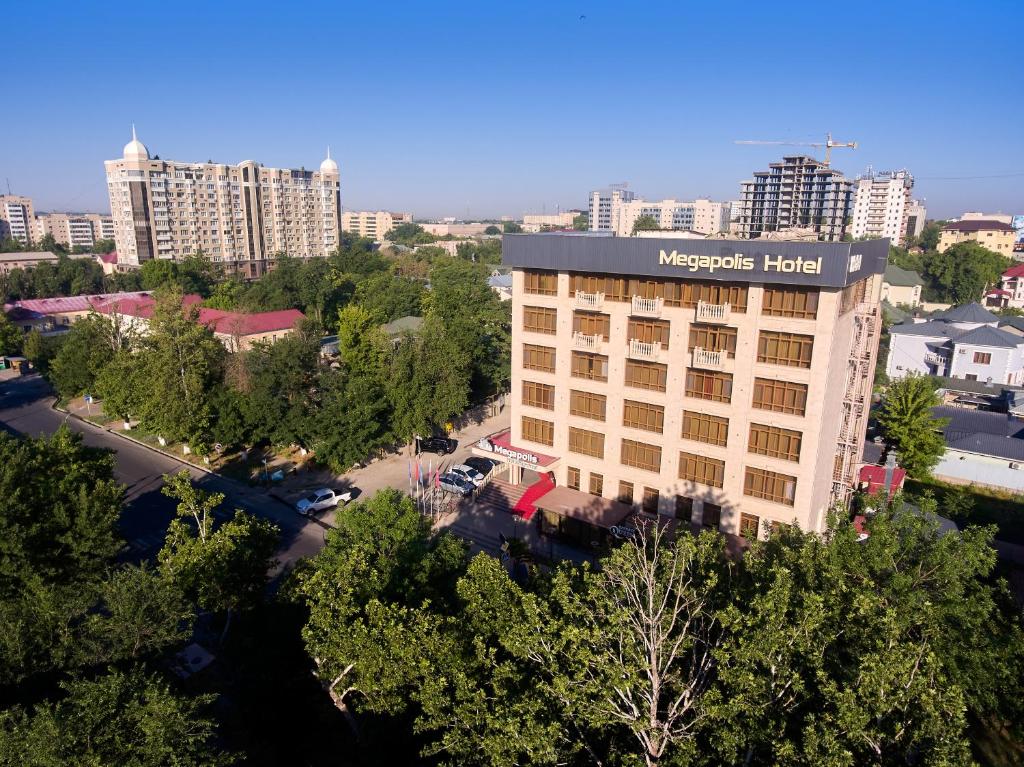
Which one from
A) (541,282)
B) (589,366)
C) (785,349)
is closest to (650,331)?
(589,366)

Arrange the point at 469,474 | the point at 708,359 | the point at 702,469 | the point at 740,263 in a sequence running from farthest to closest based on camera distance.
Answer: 1. the point at 469,474
2. the point at 702,469
3. the point at 708,359
4. the point at 740,263

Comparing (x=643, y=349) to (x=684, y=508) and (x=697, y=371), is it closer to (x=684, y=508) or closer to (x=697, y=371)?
(x=697, y=371)

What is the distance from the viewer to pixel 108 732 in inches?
549

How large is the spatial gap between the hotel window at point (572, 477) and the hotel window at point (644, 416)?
4180 mm

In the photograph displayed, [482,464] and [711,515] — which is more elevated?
[711,515]

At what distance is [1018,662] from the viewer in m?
18.9

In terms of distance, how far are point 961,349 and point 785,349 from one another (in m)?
44.2

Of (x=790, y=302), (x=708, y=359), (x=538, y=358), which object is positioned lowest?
(x=538, y=358)

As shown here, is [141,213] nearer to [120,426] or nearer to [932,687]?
[120,426]

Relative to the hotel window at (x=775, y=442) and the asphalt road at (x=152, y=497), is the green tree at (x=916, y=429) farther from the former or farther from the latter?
the asphalt road at (x=152, y=497)

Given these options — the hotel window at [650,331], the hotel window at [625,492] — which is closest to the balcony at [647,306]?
the hotel window at [650,331]

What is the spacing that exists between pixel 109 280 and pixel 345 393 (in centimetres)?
8986

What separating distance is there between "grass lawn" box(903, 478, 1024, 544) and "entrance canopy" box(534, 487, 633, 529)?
16.6 meters

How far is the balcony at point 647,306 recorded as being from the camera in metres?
30.2
